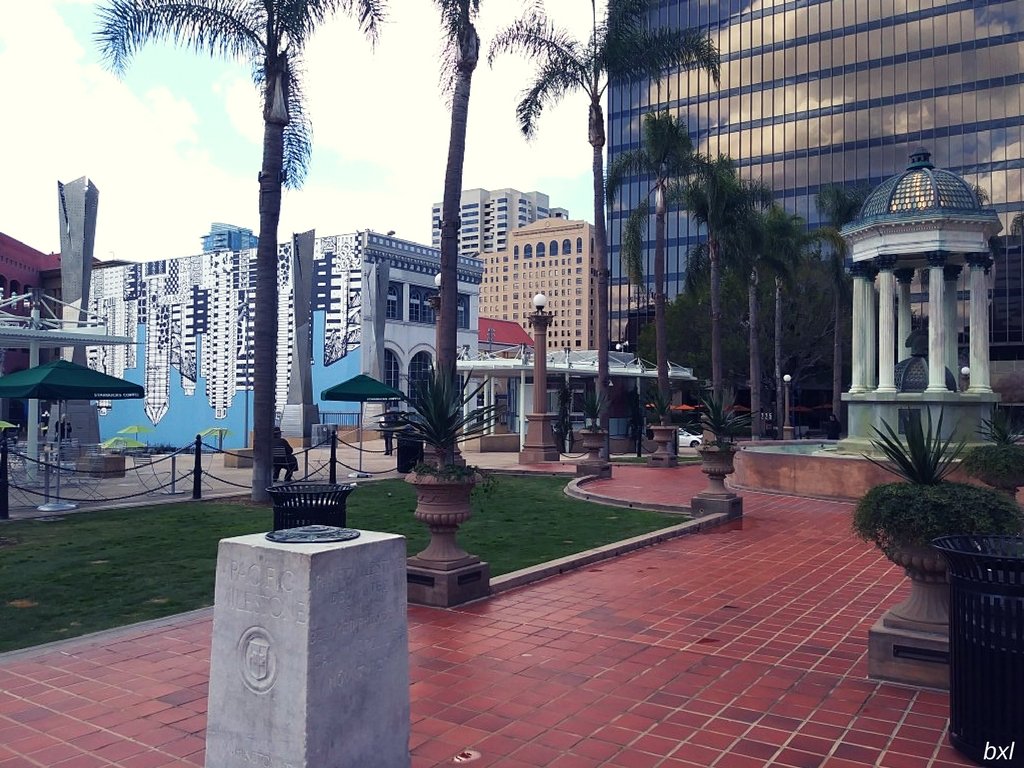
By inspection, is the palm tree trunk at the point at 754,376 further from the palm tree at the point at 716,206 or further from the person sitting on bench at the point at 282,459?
the person sitting on bench at the point at 282,459

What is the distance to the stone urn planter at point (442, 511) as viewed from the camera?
322 inches

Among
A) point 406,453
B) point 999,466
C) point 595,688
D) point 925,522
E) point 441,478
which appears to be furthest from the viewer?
point 406,453

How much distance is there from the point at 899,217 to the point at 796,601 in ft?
45.1

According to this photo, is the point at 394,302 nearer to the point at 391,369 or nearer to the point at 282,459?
the point at 391,369

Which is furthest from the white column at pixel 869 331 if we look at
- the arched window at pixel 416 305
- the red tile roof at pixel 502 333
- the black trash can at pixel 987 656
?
the red tile roof at pixel 502 333

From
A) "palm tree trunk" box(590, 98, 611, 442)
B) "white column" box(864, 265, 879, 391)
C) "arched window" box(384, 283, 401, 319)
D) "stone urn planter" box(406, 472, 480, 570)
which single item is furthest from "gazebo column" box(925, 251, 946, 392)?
"arched window" box(384, 283, 401, 319)

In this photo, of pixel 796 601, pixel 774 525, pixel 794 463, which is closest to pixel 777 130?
pixel 794 463

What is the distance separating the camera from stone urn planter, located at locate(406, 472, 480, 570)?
819cm

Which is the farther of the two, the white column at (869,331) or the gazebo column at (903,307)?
the gazebo column at (903,307)

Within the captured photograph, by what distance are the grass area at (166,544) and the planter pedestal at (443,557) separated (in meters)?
1.18

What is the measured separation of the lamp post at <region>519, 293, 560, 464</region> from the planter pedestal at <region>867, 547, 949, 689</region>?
20120 mm

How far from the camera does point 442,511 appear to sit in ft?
27.0

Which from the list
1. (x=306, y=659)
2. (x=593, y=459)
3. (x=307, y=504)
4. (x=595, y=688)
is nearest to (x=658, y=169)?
(x=593, y=459)

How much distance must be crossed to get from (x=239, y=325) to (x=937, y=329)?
38212mm
